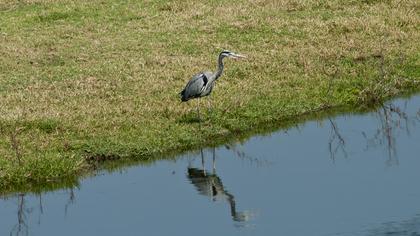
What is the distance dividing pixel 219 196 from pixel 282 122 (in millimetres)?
4357

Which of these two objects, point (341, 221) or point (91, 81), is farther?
point (91, 81)

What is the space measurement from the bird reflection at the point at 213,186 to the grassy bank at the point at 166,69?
0.90 metres

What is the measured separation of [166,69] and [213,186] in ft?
23.5

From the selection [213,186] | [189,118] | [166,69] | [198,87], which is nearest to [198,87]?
[198,87]

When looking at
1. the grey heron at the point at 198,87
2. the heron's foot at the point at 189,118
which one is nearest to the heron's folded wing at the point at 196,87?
the grey heron at the point at 198,87

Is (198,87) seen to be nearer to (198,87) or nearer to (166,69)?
(198,87)

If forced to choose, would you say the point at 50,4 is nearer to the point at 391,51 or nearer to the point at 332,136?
the point at 391,51

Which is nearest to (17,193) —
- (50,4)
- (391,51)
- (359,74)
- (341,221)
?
(341,221)

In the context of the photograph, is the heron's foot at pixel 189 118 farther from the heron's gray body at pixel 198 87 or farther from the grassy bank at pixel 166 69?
the heron's gray body at pixel 198 87

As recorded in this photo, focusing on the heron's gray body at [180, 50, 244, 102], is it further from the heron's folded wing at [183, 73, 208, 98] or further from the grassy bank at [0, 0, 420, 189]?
the grassy bank at [0, 0, 420, 189]

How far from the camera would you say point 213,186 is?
58.8ft

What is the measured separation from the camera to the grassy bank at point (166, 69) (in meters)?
19.6

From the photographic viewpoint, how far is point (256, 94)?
22.4 m

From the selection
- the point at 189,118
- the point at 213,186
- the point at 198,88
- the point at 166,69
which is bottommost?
the point at 213,186
